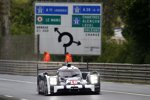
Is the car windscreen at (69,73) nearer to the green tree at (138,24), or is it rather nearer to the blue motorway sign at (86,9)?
the blue motorway sign at (86,9)

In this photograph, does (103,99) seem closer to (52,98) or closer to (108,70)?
(52,98)

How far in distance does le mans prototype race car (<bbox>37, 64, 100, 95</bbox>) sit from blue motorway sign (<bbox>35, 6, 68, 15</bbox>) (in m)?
17.0

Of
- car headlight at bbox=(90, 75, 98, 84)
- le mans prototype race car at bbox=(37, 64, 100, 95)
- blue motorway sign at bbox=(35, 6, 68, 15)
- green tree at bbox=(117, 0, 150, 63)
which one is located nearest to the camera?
le mans prototype race car at bbox=(37, 64, 100, 95)

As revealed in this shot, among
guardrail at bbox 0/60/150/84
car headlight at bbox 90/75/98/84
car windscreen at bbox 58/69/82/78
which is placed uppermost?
car windscreen at bbox 58/69/82/78

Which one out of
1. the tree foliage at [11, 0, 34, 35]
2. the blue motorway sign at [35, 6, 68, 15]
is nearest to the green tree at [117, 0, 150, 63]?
the blue motorway sign at [35, 6, 68, 15]

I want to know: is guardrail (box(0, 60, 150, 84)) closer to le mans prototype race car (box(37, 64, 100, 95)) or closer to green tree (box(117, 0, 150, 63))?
le mans prototype race car (box(37, 64, 100, 95))

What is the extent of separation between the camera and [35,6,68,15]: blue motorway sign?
40.1 meters

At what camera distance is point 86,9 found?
132ft

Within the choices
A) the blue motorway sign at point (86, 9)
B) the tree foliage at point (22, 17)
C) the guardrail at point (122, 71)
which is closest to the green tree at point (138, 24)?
the blue motorway sign at point (86, 9)

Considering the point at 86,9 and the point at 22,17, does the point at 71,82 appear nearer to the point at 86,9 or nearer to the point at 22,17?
the point at 86,9

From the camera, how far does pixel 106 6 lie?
177 feet

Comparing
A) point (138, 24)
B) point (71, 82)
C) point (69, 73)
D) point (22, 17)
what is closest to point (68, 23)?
point (138, 24)

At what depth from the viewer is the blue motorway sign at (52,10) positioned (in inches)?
1577

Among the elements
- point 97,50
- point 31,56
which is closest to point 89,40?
point 97,50
